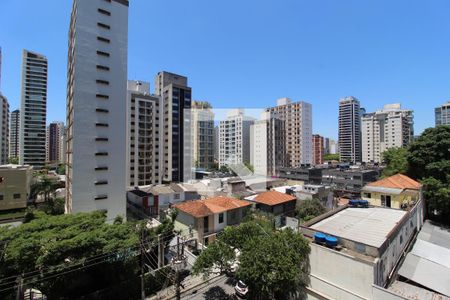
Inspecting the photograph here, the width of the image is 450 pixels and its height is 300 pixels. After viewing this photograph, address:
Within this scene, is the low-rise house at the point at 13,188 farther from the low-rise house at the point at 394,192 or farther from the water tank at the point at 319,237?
the low-rise house at the point at 394,192

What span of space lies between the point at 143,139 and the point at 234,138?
29.8 m

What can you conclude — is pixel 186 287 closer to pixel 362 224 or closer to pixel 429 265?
pixel 362 224

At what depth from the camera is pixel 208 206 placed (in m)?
21.7

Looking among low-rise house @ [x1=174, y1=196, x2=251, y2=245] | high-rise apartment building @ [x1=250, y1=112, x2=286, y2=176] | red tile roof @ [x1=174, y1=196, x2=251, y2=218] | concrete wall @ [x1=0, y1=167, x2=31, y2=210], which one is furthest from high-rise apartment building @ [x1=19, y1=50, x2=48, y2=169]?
low-rise house @ [x1=174, y1=196, x2=251, y2=245]

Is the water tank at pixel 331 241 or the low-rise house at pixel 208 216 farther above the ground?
the water tank at pixel 331 241

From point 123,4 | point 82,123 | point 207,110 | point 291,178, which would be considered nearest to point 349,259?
point 82,123

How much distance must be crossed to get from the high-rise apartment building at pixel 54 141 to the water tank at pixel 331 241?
104435mm

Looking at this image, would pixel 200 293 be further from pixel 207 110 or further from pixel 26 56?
pixel 26 56

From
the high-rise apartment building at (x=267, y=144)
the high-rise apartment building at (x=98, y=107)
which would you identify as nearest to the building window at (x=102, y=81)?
the high-rise apartment building at (x=98, y=107)

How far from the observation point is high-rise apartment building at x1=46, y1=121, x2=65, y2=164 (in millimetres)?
89438

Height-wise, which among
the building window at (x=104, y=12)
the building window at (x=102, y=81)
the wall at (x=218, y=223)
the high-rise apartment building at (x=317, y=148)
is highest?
the building window at (x=104, y=12)

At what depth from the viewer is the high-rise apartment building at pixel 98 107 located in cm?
2533

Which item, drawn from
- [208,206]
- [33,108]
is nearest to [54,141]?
[33,108]

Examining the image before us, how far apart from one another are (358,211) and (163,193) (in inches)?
955
